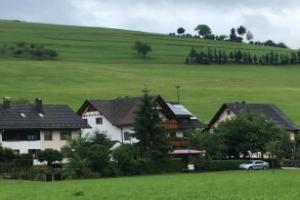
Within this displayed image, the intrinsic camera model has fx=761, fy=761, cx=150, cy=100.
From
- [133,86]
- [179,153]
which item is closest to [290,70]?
[133,86]

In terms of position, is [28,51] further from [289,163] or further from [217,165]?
[217,165]

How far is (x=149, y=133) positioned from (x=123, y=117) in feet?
71.9

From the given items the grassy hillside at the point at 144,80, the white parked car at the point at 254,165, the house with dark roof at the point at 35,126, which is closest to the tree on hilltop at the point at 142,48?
the grassy hillside at the point at 144,80

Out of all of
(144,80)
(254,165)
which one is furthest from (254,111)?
(144,80)

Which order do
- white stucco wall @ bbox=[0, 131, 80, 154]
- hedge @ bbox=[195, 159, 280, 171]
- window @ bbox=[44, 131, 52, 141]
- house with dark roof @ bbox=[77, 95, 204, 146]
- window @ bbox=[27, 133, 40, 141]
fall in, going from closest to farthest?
hedge @ bbox=[195, 159, 280, 171], white stucco wall @ bbox=[0, 131, 80, 154], window @ bbox=[27, 133, 40, 141], window @ bbox=[44, 131, 52, 141], house with dark roof @ bbox=[77, 95, 204, 146]

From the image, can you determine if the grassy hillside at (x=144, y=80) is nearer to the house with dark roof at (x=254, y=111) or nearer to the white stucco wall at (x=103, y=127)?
the house with dark roof at (x=254, y=111)

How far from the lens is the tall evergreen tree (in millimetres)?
71812

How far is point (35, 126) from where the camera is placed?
84250 millimetres

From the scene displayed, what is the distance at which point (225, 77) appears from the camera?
166 m

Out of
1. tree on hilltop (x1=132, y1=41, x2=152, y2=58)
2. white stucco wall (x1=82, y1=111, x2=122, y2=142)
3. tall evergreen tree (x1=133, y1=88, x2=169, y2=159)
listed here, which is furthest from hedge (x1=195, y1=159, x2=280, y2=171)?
tree on hilltop (x1=132, y1=41, x2=152, y2=58)

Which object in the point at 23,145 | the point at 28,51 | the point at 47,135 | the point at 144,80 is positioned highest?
the point at 28,51

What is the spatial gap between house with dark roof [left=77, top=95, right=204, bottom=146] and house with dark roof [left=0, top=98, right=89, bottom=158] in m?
5.31

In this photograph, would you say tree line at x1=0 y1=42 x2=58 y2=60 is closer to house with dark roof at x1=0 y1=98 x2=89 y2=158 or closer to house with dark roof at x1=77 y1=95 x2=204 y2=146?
house with dark roof at x1=77 y1=95 x2=204 y2=146

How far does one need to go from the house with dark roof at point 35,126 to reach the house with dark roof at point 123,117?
5306 mm
